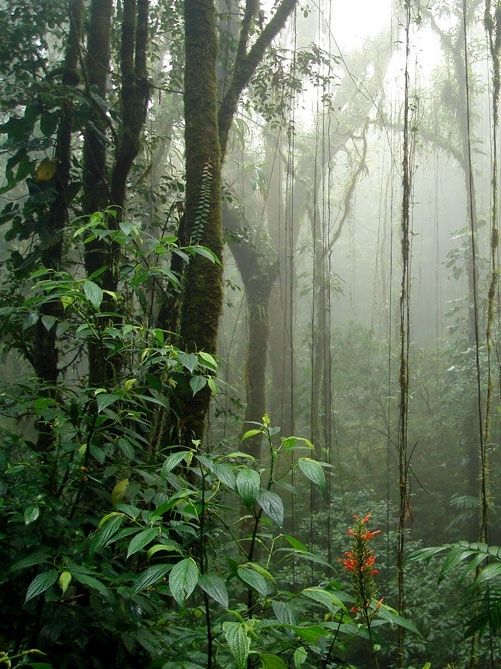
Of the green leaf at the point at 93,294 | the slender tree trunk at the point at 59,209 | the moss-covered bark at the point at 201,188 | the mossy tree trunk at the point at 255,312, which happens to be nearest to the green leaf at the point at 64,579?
the green leaf at the point at 93,294

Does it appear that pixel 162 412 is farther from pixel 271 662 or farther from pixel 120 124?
pixel 120 124

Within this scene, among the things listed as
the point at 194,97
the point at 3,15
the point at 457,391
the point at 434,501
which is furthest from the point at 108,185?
the point at 434,501

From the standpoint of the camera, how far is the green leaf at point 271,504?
964mm

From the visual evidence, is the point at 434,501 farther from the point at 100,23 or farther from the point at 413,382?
the point at 100,23

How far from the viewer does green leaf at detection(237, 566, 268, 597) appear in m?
0.89

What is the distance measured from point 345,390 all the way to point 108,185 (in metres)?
7.90

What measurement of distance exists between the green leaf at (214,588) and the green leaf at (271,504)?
0.12 meters

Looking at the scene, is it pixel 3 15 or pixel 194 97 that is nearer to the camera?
pixel 194 97

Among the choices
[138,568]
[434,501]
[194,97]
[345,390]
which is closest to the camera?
[138,568]

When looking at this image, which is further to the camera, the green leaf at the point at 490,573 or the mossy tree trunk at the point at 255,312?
the mossy tree trunk at the point at 255,312

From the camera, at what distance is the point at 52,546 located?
46.8 inches

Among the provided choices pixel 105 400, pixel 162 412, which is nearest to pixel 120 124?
pixel 162 412

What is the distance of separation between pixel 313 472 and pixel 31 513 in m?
0.48

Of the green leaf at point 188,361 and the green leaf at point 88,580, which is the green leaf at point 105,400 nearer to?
the green leaf at point 188,361
